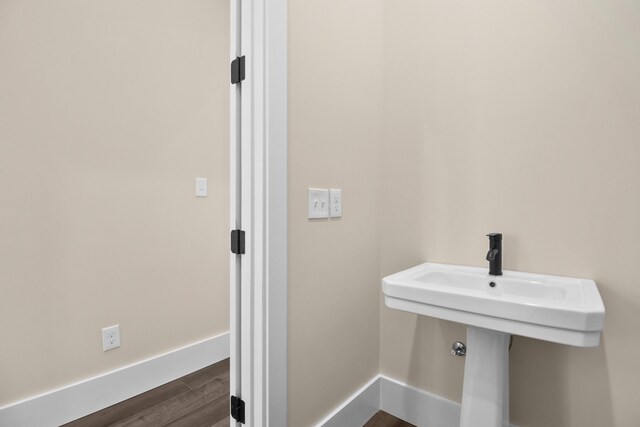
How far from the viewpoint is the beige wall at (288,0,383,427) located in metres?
1.21

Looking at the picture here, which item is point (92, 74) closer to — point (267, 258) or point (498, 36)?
point (267, 258)

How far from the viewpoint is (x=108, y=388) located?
1711 millimetres

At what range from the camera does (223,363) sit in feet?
7.24

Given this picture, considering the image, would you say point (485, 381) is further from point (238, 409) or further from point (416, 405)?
point (238, 409)

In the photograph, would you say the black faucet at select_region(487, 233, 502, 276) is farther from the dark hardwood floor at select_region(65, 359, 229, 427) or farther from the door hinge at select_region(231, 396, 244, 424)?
the dark hardwood floor at select_region(65, 359, 229, 427)

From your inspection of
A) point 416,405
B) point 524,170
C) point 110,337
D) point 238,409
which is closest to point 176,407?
point 110,337

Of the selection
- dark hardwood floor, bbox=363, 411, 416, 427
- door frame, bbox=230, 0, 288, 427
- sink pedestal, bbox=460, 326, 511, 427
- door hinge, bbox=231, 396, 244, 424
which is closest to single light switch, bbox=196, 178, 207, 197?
door frame, bbox=230, 0, 288, 427

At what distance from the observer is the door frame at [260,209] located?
109 centimetres

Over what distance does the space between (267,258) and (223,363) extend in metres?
1.48

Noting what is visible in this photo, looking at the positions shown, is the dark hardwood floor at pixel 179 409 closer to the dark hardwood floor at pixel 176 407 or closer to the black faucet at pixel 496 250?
the dark hardwood floor at pixel 176 407

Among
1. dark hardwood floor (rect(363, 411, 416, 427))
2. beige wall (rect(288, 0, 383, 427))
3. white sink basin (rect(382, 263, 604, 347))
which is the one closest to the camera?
white sink basin (rect(382, 263, 604, 347))

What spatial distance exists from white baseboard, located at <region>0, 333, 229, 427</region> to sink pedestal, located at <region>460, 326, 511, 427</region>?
162 cm

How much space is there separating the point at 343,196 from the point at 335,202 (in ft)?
0.24

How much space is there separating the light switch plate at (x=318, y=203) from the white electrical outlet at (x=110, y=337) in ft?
4.31
